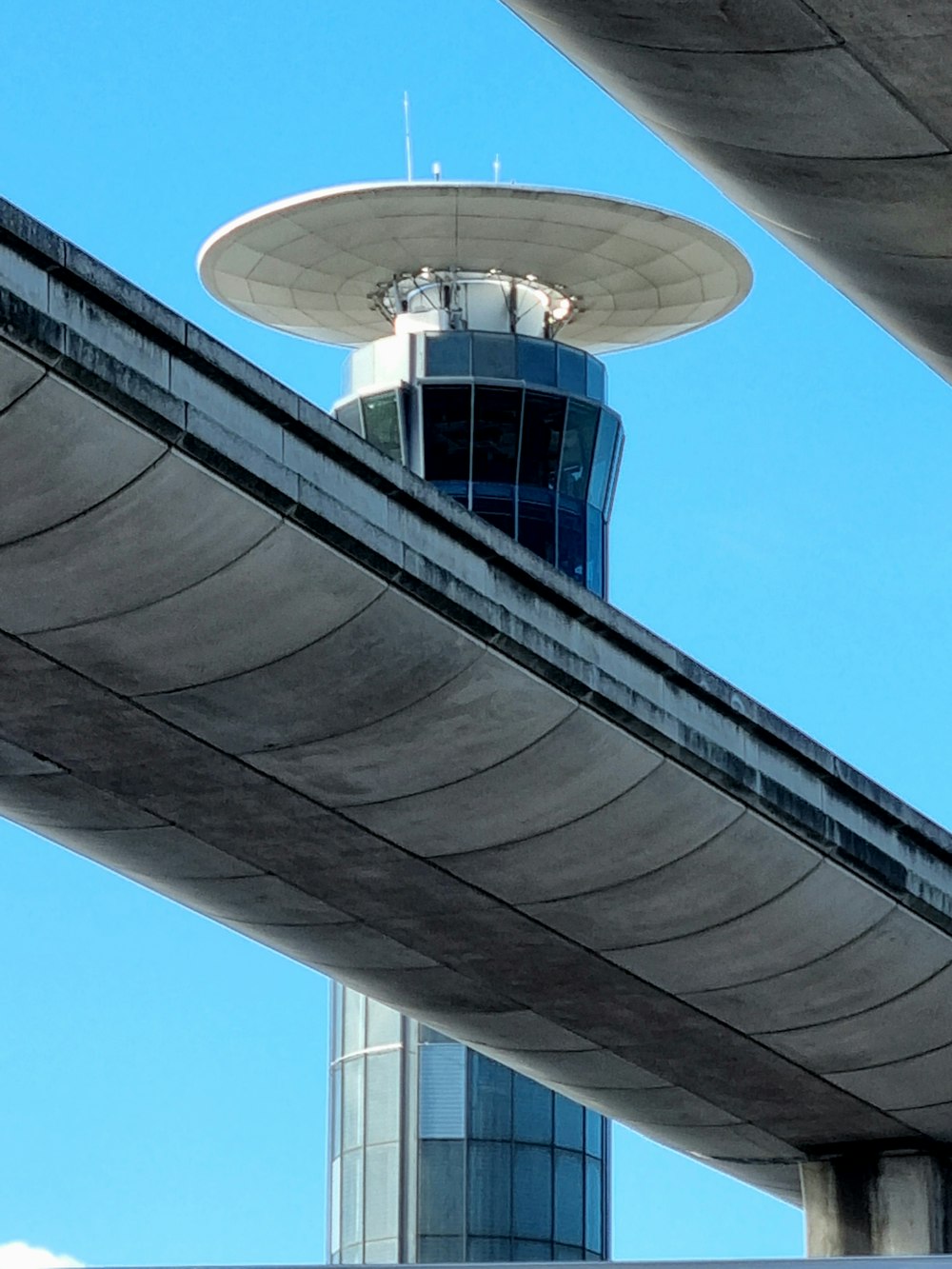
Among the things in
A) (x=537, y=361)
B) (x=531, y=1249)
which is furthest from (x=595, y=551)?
(x=531, y=1249)

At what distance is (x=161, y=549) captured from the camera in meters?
15.3

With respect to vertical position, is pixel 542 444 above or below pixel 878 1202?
above

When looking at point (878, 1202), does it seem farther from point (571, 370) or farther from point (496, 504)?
point (571, 370)

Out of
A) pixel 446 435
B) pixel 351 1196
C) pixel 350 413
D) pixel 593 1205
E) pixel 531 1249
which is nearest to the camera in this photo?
pixel 531 1249

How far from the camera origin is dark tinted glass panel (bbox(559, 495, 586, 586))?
159 ft

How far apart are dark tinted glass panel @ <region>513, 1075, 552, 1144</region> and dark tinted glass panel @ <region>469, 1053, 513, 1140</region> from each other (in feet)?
0.63

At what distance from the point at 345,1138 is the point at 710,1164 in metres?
19.2

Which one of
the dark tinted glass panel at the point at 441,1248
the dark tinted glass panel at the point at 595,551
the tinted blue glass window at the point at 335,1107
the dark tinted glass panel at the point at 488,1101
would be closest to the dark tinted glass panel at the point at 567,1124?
the dark tinted glass panel at the point at 488,1101

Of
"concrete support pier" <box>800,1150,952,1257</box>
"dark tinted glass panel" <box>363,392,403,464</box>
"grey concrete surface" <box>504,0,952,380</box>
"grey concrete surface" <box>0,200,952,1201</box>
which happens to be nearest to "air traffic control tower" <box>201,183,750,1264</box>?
"dark tinted glass panel" <box>363,392,403,464</box>

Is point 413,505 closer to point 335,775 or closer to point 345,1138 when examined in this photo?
point 335,775

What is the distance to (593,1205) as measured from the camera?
48.1 metres

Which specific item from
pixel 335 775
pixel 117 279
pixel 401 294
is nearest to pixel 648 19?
pixel 117 279

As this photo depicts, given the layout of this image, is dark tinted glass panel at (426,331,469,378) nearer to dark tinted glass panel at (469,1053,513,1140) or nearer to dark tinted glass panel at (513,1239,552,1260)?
dark tinted glass panel at (469,1053,513,1140)

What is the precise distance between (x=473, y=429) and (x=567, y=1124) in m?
14.2
